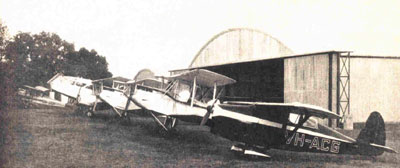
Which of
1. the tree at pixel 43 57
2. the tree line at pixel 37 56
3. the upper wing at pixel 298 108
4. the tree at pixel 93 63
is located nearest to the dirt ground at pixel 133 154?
the upper wing at pixel 298 108

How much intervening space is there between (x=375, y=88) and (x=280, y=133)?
11570 mm

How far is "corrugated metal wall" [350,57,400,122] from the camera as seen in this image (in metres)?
16.3

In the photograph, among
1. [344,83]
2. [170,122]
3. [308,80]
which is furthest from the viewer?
[344,83]

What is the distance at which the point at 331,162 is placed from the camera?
24.7ft

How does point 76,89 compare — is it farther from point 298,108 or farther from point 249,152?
point 298,108

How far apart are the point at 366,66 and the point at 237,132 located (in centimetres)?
1270

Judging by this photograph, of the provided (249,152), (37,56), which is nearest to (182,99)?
(249,152)

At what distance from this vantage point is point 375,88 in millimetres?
16516

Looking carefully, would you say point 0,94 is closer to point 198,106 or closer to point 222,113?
point 222,113

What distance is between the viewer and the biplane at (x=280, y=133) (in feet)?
24.9

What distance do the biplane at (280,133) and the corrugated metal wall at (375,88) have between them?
962cm

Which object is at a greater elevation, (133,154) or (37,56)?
(37,56)

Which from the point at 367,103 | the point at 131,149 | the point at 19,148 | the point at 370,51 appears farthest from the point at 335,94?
the point at 19,148

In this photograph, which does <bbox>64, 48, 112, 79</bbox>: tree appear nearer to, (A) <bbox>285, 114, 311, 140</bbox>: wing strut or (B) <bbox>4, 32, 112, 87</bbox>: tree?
(B) <bbox>4, 32, 112, 87</bbox>: tree
